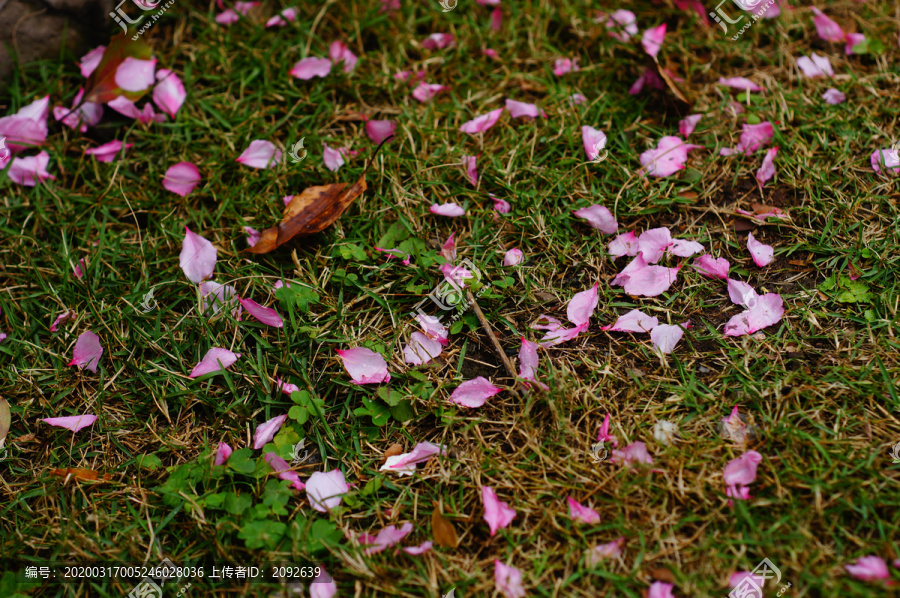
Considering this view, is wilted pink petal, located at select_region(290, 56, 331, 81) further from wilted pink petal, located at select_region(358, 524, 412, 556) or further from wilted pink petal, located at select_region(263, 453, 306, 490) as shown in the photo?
wilted pink petal, located at select_region(358, 524, 412, 556)

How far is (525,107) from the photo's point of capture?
2.21 m

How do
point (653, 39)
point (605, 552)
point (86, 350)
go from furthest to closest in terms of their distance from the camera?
point (653, 39) → point (86, 350) → point (605, 552)

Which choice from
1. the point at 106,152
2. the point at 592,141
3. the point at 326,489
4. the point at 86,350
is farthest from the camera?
the point at 106,152

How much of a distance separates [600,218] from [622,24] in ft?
3.16

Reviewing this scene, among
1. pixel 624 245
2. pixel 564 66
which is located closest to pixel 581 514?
pixel 624 245

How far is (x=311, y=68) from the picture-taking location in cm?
234

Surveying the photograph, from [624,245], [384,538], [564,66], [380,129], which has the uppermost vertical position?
[564,66]

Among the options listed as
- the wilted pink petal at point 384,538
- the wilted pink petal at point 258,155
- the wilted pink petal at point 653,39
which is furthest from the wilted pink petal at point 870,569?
the wilted pink petal at point 258,155

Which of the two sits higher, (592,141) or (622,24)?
(622,24)

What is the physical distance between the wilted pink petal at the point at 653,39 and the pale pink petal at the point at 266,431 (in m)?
1.81

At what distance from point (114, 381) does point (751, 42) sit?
2.55 meters

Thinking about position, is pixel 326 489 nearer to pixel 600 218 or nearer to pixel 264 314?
pixel 264 314

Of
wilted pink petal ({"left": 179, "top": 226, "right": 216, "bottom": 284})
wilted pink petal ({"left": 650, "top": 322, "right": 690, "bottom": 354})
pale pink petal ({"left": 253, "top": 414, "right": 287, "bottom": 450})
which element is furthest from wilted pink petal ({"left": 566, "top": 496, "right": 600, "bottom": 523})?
wilted pink petal ({"left": 179, "top": 226, "right": 216, "bottom": 284})

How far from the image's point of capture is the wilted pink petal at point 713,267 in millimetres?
1858
